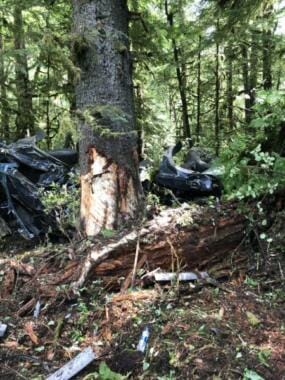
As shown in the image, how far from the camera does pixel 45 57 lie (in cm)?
371

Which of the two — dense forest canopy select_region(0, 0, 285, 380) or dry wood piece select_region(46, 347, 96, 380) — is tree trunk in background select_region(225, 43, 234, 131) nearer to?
dense forest canopy select_region(0, 0, 285, 380)

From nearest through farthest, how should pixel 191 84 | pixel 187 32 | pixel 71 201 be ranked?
pixel 71 201 → pixel 187 32 → pixel 191 84

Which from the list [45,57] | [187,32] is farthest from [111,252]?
[187,32]

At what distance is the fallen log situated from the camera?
3734 mm

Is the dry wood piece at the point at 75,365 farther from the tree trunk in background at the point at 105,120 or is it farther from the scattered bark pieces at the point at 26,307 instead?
the tree trunk in background at the point at 105,120

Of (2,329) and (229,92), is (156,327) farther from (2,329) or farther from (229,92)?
(229,92)

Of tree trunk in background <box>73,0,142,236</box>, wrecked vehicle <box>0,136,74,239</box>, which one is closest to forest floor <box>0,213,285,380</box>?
tree trunk in background <box>73,0,142,236</box>

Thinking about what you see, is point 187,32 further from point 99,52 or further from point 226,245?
point 226,245

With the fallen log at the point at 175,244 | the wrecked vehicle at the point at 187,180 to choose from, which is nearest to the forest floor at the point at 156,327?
the fallen log at the point at 175,244

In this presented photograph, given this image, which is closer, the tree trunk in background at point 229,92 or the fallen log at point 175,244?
the fallen log at point 175,244

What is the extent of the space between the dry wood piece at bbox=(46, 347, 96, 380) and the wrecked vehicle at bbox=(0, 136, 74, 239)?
2.68 metres

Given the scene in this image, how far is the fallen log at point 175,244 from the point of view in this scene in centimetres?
373

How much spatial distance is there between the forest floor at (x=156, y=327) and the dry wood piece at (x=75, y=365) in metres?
0.05

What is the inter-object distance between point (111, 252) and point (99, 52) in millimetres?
2032
